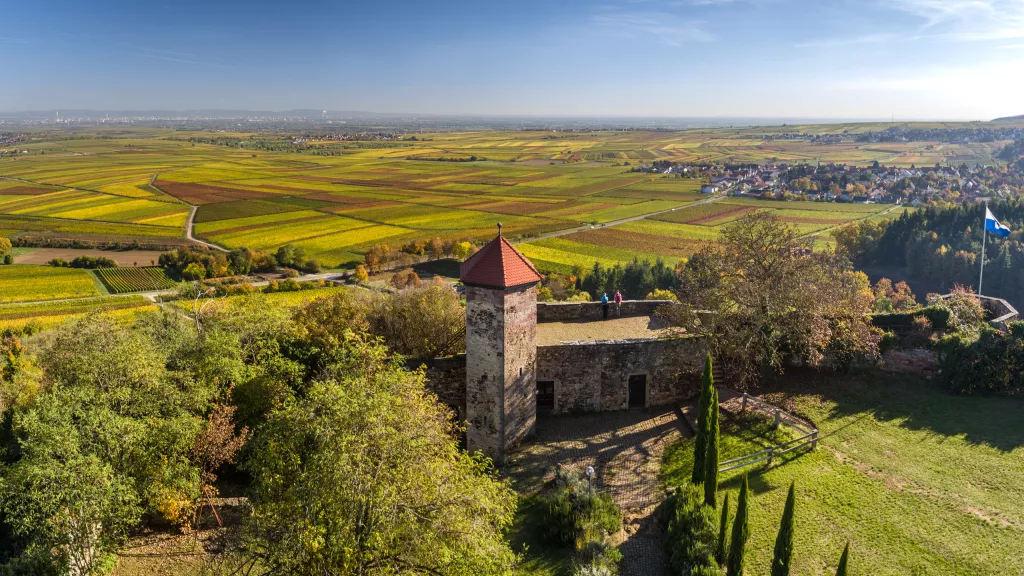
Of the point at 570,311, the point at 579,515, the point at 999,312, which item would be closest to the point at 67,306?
the point at 570,311

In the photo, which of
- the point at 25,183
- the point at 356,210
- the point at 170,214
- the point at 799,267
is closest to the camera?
the point at 799,267

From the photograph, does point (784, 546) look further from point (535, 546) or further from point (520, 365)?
point (520, 365)

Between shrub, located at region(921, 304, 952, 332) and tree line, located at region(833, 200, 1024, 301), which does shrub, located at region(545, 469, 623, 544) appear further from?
tree line, located at region(833, 200, 1024, 301)

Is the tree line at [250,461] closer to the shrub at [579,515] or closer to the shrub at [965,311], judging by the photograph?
the shrub at [579,515]

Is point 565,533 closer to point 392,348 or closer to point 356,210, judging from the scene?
point 392,348

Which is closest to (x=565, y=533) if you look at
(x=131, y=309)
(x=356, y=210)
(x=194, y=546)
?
(x=194, y=546)

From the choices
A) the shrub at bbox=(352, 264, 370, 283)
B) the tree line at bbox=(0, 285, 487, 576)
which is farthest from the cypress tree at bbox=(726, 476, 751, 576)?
the shrub at bbox=(352, 264, 370, 283)
